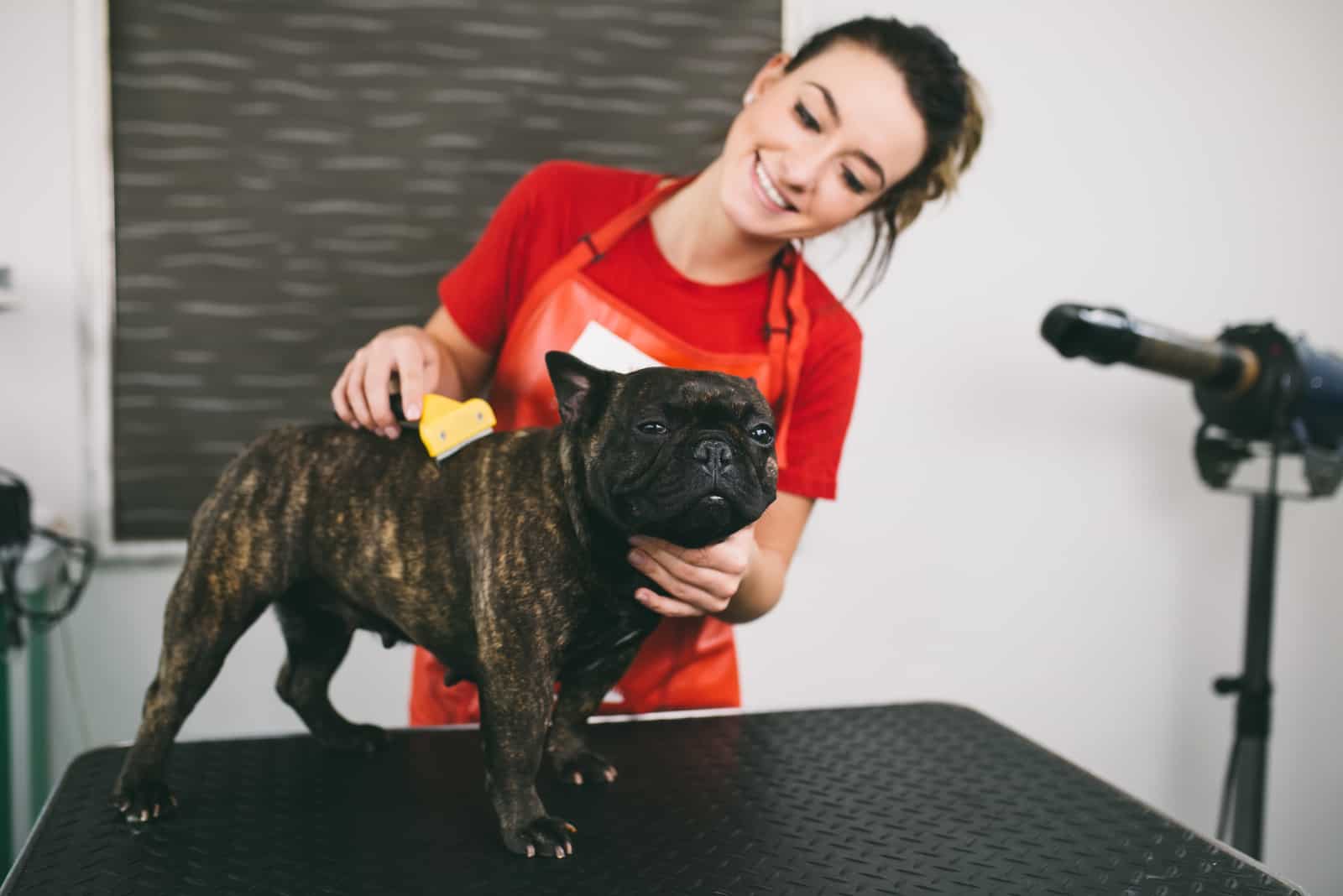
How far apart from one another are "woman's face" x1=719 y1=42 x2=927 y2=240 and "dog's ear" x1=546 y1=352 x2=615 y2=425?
41cm

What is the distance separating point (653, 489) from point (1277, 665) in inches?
90.9

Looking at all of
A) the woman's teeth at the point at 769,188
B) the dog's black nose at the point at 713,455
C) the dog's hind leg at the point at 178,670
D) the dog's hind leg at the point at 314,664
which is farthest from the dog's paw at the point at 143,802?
the woman's teeth at the point at 769,188

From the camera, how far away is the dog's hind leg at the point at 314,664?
1059 mm

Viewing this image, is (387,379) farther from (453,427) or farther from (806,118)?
(806,118)

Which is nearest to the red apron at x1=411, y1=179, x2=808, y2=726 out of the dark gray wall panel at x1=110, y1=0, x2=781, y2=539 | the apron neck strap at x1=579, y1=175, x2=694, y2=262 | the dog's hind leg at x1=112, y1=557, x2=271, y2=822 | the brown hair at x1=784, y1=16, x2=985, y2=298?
the apron neck strap at x1=579, y1=175, x2=694, y2=262

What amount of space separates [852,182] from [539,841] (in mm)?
767

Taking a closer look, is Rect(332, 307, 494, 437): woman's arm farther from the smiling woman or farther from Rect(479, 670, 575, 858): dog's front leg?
Rect(479, 670, 575, 858): dog's front leg

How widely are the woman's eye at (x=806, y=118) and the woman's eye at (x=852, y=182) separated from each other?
2.3 inches

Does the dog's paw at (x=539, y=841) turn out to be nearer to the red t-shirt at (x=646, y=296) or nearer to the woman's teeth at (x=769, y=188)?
the red t-shirt at (x=646, y=296)

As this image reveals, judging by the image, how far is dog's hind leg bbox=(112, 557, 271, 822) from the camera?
36.8 inches

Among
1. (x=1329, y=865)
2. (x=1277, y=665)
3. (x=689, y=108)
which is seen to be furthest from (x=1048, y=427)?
(x=1329, y=865)

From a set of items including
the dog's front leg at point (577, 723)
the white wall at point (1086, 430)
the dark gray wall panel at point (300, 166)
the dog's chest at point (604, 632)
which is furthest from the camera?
the white wall at point (1086, 430)

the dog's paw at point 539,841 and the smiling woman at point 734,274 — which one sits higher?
the smiling woman at point 734,274

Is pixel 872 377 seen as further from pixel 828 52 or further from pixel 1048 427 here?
pixel 828 52
